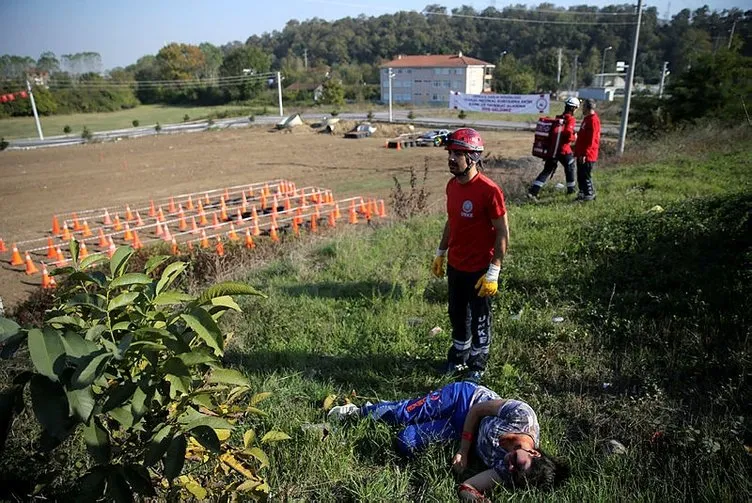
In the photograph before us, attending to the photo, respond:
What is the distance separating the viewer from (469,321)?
12.8 feet

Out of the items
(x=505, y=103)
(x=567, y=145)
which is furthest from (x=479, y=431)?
(x=505, y=103)

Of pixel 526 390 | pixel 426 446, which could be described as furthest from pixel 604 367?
pixel 426 446

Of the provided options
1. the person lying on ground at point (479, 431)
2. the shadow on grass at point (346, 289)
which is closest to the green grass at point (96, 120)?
the shadow on grass at point (346, 289)

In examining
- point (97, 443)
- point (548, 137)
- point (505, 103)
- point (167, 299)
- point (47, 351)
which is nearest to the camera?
point (47, 351)

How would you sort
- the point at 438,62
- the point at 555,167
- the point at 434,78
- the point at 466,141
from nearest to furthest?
the point at 466,141 → the point at 555,167 → the point at 438,62 → the point at 434,78

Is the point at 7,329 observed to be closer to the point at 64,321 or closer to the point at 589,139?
the point at 64,321

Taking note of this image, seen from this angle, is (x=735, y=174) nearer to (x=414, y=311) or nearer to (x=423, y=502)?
(x=414, y=311)

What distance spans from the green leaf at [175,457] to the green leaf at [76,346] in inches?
15.9

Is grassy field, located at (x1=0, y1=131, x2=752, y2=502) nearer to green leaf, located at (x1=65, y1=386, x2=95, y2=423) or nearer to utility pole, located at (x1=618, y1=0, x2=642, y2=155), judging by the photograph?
green leaf, located at (x1=65, y1=386, x2=95, y2=423)

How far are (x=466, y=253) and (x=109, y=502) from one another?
276 cm

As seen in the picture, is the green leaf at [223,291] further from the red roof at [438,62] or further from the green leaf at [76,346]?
the red roof at [438,62]

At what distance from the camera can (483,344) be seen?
3812mm

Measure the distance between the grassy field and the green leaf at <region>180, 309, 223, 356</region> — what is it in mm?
1369

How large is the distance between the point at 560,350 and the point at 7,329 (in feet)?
12.0
